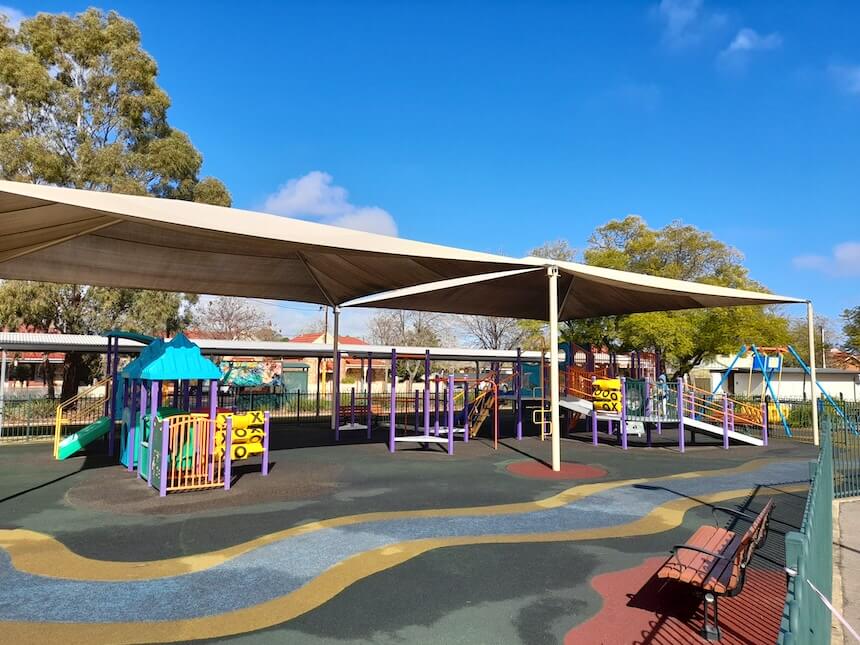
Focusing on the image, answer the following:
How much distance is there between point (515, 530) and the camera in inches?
286

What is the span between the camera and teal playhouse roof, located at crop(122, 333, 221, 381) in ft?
34.2

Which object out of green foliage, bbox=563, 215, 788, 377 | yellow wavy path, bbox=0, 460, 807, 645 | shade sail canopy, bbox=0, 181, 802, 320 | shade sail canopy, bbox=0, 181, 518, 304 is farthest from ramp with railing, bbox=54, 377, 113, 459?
green foliage, bbox=563, 215, 788, 377

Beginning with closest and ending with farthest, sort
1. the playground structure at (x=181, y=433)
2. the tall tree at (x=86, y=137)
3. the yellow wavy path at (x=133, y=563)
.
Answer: the yellow wavy path at (x=133, y=563) < the playground structure at (x=181, y=433) < the tall tree at (x=86, y=137)

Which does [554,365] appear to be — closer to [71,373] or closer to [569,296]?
[569,296]

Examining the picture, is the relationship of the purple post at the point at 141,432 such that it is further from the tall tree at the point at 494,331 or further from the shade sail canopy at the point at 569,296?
the tall tree at the point at 494,331

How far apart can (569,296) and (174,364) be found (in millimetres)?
12794

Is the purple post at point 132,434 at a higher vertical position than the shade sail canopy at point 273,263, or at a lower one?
lower

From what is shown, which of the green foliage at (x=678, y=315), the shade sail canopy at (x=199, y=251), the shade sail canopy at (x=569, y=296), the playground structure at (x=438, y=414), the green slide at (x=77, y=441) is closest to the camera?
the shade sail canopy at (x=199, y=251)

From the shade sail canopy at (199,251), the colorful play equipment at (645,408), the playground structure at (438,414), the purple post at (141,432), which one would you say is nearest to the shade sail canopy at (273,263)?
the shade sail canopy at (199,251)

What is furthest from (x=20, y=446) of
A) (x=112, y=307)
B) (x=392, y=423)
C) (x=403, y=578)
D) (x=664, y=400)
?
(x=664, y=400)

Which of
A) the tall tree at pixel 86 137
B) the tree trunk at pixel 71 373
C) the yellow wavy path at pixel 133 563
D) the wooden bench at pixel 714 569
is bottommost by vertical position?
the yellow wavy path at pixel 133 563

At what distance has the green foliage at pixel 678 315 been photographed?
88.9 feet

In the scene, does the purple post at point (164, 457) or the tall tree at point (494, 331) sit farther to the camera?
the tall tree at point (494, 331)

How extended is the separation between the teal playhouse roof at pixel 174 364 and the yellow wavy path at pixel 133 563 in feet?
12.2
